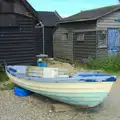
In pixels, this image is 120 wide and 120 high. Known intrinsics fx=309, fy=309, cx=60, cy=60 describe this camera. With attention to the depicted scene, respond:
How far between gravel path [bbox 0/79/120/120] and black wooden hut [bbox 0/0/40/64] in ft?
13.5

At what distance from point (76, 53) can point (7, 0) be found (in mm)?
7893

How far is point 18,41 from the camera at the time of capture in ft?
48.8

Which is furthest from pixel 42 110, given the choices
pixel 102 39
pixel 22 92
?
pixel 102 39

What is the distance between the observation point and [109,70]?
1675cm

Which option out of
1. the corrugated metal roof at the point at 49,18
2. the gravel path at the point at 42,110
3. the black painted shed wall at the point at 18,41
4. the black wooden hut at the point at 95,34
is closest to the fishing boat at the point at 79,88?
the gravel path at the point at 42,110

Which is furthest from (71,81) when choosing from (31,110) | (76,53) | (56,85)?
(76,53)

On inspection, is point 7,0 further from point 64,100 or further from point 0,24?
point 64,100

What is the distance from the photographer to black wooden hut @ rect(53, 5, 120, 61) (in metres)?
18.9

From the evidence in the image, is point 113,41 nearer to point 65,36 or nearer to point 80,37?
point 80,37

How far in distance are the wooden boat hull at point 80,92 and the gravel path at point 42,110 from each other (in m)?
0.40

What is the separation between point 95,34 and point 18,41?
5832 millimetres

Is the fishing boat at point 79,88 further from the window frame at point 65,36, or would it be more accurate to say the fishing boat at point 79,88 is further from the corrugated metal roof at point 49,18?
the corrugated metal roof at point 49,18

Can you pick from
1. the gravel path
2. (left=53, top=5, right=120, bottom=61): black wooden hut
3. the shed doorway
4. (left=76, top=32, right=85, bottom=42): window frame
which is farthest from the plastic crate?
(left=76, top=32, right=85, bottom=42): window frame

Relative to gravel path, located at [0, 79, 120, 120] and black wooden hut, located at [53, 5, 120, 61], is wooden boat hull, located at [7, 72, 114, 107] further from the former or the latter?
black wooden hut, located at [53, 5, 120, 61]
